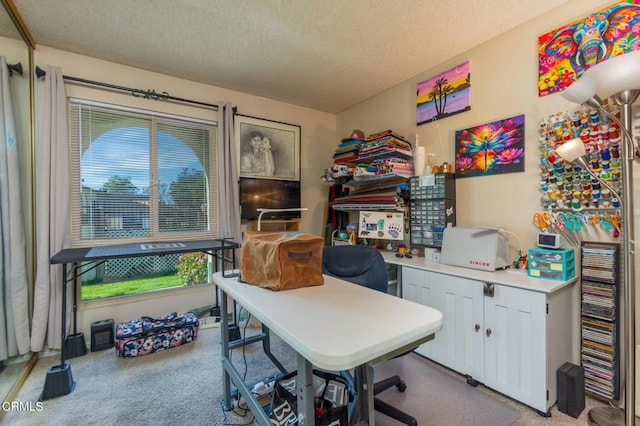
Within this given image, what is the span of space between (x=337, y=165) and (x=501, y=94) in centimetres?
170

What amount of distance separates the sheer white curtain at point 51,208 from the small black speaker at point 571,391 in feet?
12.0

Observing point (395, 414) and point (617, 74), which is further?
point (395, 414)

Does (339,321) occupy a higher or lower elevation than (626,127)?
lower

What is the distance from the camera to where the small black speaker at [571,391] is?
1614 millimetres

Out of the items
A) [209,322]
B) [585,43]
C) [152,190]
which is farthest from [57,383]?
[585,43]

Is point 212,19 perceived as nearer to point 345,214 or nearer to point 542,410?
point 345,214

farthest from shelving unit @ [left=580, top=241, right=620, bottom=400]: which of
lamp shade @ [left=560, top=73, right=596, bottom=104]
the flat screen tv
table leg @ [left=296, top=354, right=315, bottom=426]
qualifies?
the flat screen tv

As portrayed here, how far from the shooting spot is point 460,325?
1996 mm

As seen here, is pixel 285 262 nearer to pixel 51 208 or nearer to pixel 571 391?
pixel 571 391

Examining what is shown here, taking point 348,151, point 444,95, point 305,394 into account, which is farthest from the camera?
point 348,151

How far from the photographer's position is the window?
2.61m

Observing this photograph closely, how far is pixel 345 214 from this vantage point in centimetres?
378

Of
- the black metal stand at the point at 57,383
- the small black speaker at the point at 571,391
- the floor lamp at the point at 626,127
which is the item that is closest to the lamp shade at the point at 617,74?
the floor lamp at the point at 626,127

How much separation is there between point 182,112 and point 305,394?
303 cm
